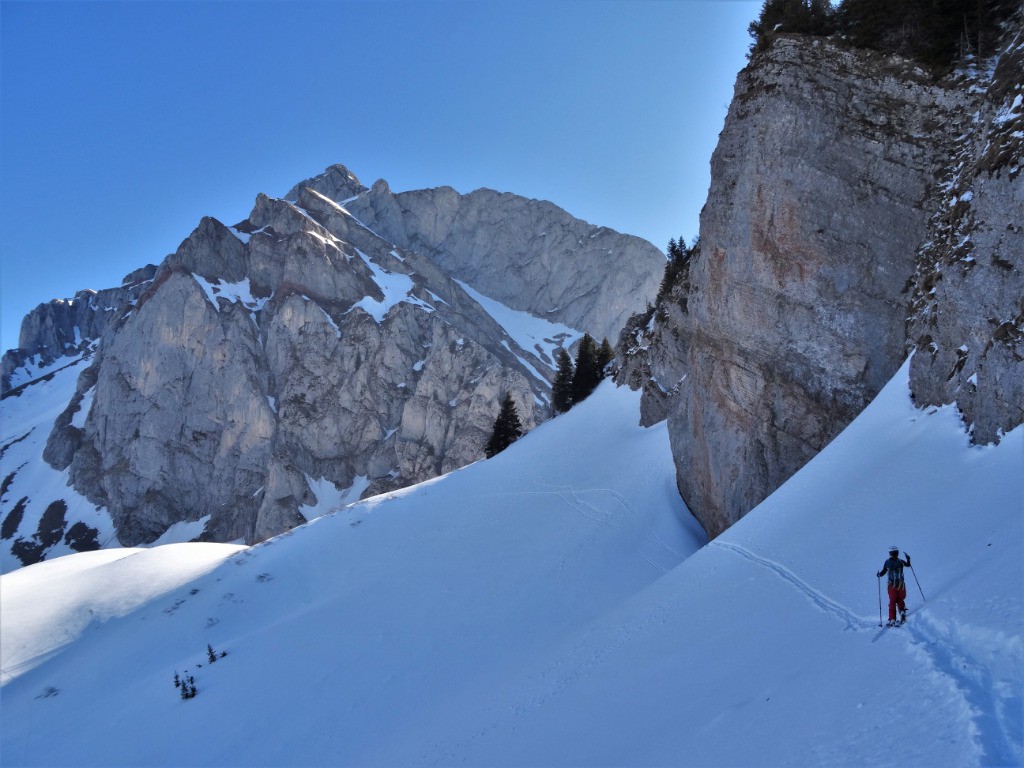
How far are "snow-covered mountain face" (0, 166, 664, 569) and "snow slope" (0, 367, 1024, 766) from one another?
67862mm

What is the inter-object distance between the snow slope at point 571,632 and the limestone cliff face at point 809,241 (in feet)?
11.2

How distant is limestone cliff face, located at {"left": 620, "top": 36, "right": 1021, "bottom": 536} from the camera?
19062 millimetres

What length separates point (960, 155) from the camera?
1816 centimetres

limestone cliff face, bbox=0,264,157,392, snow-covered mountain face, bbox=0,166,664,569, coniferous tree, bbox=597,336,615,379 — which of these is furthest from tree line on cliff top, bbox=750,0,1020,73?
limestone cliff face, bbox=0,264,157,392

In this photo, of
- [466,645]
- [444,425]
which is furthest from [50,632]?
[444,425]

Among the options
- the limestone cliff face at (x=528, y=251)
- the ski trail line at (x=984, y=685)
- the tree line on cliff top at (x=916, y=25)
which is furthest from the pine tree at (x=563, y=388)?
the limestone cliff face at (x=528, y=251)

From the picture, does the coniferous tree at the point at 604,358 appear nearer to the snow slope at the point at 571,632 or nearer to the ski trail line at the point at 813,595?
the snow slope at the point at 571,632

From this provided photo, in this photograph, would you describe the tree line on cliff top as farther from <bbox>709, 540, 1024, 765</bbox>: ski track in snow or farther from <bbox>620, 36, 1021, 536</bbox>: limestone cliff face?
<bbox>709, 540, 1024, 765</bbox>: ski track in snow

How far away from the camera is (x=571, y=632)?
16.3 meters

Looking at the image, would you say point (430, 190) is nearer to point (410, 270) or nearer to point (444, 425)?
point (410, 270)

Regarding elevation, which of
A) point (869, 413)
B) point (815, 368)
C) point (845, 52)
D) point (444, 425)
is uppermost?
point (444, 425)

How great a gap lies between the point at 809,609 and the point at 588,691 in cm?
414

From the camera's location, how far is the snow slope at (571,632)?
6.58 meters

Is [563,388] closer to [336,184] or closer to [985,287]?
[985,287]
